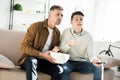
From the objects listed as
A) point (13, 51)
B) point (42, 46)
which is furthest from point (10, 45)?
point (42, 46)

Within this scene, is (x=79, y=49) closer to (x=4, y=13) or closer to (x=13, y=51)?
(x=13, y=51)

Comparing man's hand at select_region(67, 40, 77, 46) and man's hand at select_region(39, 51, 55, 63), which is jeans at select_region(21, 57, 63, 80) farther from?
man's hand at select_region(67, 40, 77, 46)

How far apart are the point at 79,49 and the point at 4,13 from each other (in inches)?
98.5

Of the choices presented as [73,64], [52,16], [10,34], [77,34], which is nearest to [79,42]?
[77,34]

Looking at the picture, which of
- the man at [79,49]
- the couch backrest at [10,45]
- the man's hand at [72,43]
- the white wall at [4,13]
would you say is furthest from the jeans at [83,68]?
the white wall at [4,13]

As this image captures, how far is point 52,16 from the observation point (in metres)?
2.17

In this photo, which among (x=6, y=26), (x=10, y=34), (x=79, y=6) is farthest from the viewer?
(x=79, y=6)

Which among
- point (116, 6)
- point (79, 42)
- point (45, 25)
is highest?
point (116, 6)

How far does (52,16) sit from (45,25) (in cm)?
12

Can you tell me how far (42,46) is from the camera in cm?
215

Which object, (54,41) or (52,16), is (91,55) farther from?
(52,16)

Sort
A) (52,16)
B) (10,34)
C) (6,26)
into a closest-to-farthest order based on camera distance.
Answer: (52,16), (10,34), (6,26)

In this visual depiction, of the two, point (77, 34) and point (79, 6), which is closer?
point (77, 34)

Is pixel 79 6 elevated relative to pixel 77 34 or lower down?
elevated
